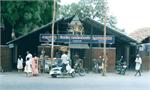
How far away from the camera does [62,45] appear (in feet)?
110

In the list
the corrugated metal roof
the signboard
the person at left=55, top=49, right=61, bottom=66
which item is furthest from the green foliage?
the corrugated metal roof

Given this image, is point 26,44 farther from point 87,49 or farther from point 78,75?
point 78,75

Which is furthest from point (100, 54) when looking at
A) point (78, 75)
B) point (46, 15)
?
point (46, 15)

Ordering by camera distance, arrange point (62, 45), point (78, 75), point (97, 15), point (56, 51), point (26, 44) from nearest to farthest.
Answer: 1. point (78, 75)
2. point (56, 51)
3. point (62, 45)
4. point (26, 44)
5. point (97, 15)

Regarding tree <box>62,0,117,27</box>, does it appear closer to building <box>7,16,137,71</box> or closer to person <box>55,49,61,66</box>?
building <box>7,16,137,71</box>

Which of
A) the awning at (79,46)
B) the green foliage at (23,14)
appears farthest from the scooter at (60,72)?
the green foliage at (23,14)

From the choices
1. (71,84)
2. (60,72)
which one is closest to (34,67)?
(60,72)

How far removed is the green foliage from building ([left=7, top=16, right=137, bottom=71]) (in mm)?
894

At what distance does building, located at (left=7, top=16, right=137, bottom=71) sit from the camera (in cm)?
3150

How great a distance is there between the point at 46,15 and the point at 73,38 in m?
6.99

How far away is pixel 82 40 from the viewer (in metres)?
31.5

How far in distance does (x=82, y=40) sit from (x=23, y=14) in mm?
5523

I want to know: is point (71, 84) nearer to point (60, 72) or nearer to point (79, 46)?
point (60, 72)

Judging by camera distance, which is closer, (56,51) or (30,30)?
(56,51)
